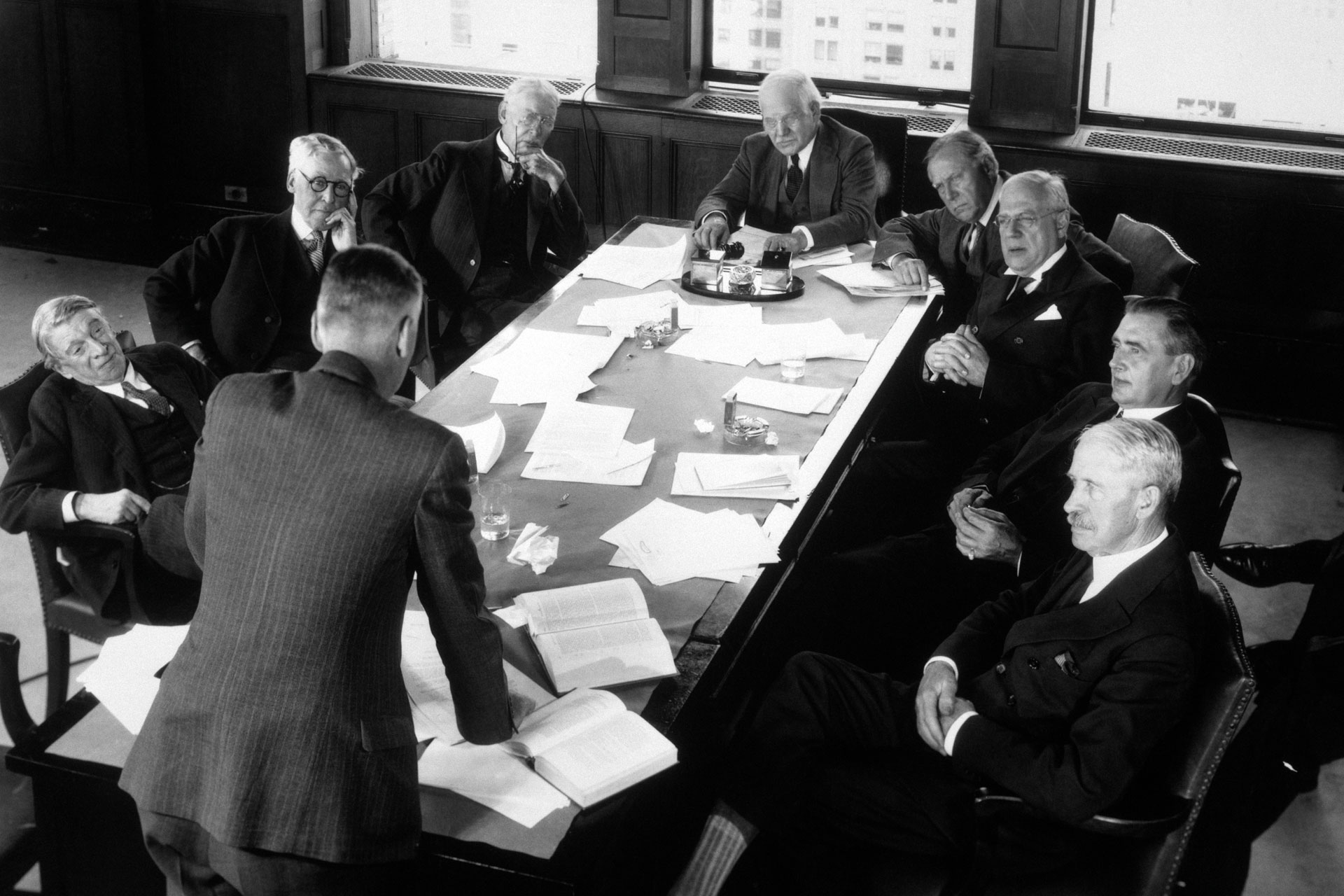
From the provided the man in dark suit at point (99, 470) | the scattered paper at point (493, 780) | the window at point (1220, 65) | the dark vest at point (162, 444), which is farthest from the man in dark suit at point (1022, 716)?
the window at point (1220, 65)

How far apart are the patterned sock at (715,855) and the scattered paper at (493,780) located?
59 centimetres

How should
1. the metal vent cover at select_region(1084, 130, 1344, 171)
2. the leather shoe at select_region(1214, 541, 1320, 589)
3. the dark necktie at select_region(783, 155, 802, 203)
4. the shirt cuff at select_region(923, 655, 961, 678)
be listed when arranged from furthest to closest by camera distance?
the metal vent cover at select_region(1084, 130, 1344, 171) < the dark necktie at select_region(783, 155, 802, 203) < the leather shoe at select_region(1214, 541, 1320, 589) < the shirt cuff at select_region(923, 655, 961, 678)

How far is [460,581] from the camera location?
2.01 m

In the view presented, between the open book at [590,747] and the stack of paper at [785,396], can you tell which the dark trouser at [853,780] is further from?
the stack of paper at [785,396]

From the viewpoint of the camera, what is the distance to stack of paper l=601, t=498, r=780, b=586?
2928mm

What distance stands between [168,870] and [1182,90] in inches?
211

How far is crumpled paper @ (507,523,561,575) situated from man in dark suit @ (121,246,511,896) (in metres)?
0.82

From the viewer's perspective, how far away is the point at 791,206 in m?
5.30

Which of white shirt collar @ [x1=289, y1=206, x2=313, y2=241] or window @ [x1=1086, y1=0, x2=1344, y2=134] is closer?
white shirt collar @ [x1=289, y1=206, x2=313, y2=241]

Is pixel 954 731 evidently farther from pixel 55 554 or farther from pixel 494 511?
pixel 55 554

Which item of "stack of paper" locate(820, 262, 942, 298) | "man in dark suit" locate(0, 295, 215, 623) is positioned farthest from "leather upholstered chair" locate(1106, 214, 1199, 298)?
"man in dark suit" locate(0, 295, 215, 623)

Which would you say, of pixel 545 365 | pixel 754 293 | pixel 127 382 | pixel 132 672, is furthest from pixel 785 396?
pixel 132 672

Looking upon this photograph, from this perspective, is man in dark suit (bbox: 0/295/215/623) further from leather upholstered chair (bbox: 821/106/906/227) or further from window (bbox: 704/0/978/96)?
window (bbox: 704/0/978/96)

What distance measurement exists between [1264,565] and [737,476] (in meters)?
1.38
